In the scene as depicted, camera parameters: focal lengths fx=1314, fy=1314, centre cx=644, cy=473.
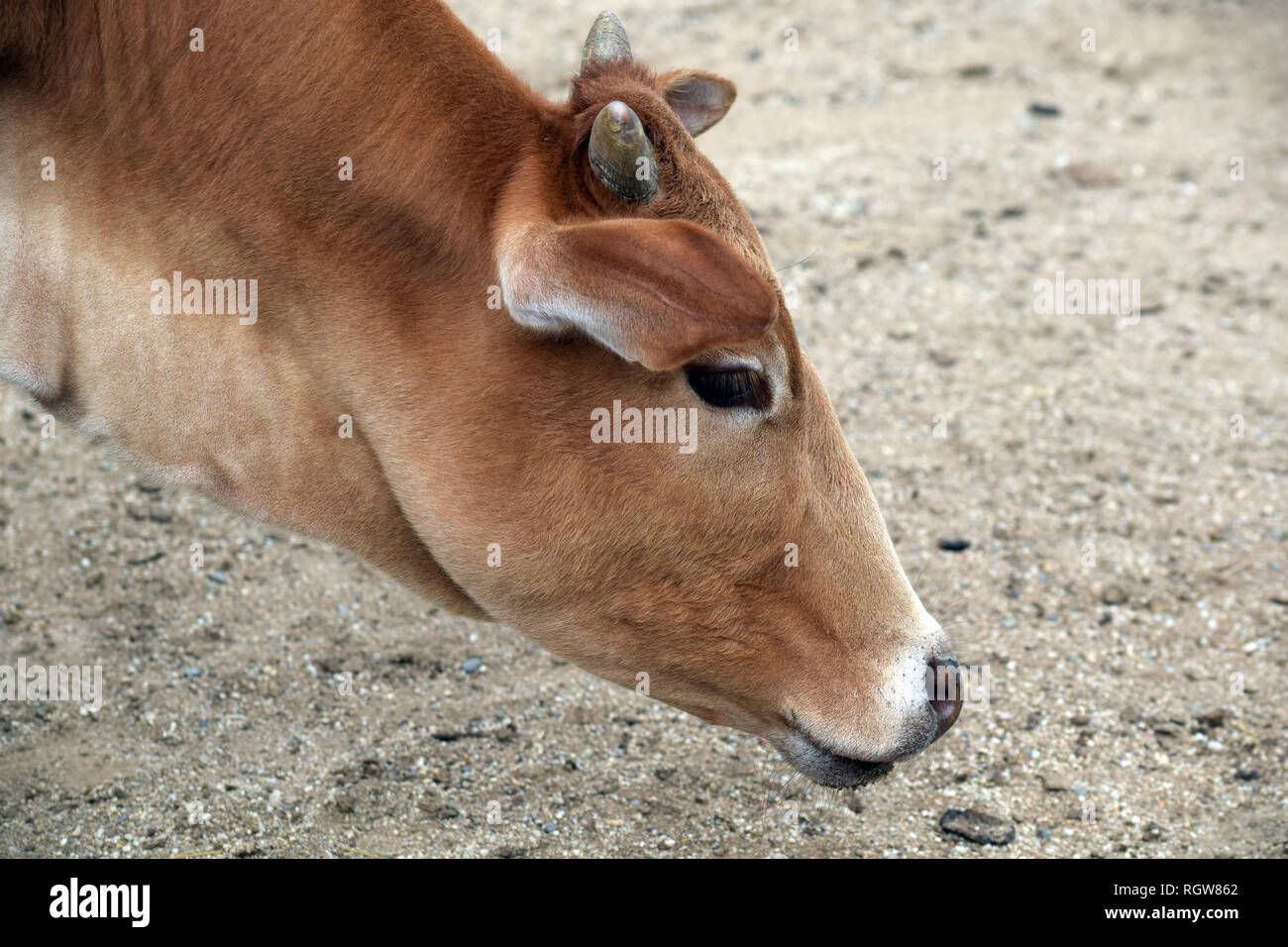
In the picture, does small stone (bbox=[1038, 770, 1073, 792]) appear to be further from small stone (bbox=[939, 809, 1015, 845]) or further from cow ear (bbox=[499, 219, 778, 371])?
cow ear (bbox=[499, 219, 778, 371])

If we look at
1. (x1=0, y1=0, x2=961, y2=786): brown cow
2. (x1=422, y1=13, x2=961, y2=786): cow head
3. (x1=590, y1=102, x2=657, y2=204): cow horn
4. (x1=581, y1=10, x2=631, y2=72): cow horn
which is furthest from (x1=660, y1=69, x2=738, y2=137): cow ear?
(x1=590, y1=102, x2=657, y2=204): cow horn

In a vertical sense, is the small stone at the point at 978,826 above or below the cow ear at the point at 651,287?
below

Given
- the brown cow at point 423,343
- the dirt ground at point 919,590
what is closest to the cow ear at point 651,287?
the brown cow at point 423,343

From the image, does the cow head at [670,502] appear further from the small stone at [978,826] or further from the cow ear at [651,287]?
the small stone at [978,826]

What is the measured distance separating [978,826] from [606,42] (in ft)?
8.86

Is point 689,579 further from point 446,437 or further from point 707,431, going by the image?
point 446,437

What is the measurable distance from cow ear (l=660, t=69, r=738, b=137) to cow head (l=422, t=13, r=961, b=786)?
0.92 feet

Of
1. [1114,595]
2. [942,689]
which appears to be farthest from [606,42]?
[1114,595]

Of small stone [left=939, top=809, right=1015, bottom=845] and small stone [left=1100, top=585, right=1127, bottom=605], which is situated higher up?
small stone [left=1100, top=585, right=1127, bottom=605]

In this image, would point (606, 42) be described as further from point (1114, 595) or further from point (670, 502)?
point (1114, 595)

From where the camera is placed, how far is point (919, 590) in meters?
5.25

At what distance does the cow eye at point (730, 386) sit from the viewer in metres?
3.10

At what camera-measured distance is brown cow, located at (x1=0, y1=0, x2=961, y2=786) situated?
306cm

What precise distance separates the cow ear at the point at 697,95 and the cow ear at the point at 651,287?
1127 millimetres
